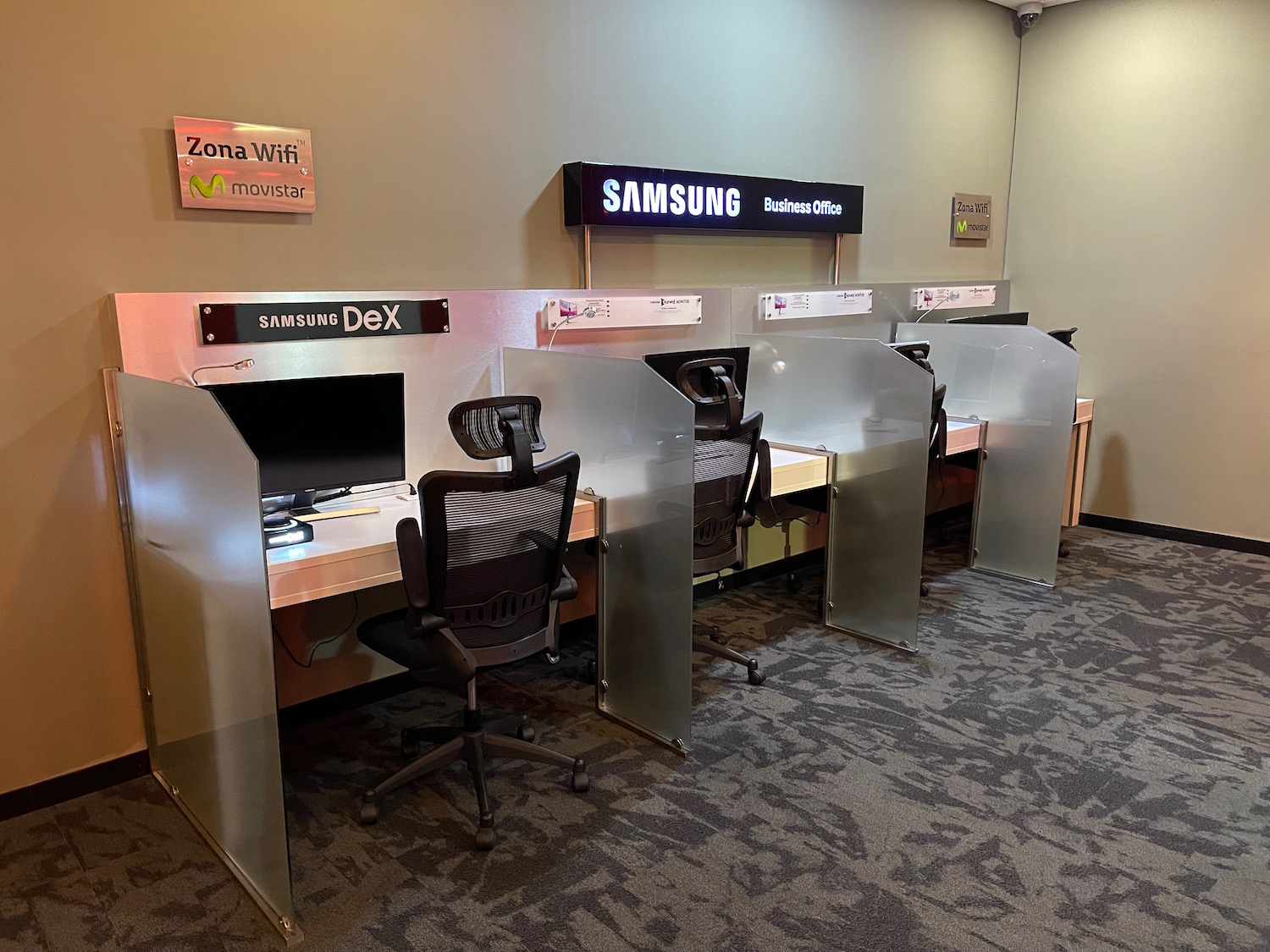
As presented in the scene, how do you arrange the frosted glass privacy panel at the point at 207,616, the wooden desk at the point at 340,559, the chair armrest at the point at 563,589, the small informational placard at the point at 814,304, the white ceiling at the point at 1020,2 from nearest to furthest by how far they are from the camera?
the frosted glass privacy panel at the point at 207,616 < the wooden desk at the point at 340,559 < the chair armrest at the point at 563,589 < the small informational placard at the point at 814,304 < the white ceiling at the point at 1020,2

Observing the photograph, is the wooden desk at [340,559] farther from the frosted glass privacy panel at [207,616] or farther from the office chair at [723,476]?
the office chair at [723,476]

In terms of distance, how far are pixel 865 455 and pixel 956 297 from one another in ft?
6.69

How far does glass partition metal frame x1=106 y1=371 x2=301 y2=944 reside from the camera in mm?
1989

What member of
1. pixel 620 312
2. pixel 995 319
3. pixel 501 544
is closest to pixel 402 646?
pixel 501 544

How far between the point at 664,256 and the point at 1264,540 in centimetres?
374

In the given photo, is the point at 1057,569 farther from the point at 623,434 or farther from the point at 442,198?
the point at 442,198

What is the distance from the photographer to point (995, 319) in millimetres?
5090

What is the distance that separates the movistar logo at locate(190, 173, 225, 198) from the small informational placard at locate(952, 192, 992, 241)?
4.15 meters

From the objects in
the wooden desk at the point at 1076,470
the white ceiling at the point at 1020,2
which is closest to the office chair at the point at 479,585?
the wooden desk at the point at 1076,470

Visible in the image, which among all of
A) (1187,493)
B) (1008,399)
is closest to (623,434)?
(1008,399)

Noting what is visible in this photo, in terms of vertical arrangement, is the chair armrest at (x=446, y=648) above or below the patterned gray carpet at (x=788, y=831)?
above

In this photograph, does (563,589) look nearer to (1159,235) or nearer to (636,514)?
(636,514)

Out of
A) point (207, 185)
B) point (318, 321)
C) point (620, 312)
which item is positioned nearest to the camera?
point (207, 185)

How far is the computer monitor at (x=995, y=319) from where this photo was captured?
483 centimetres
